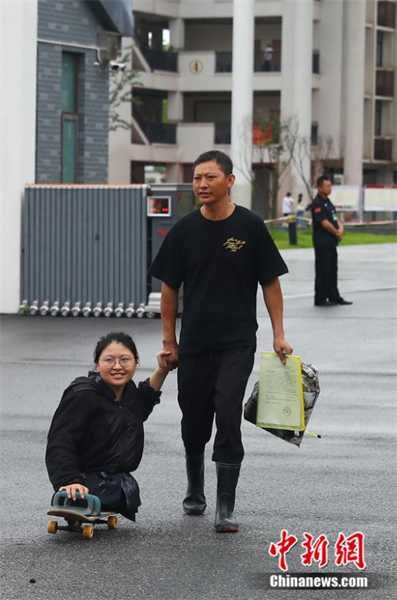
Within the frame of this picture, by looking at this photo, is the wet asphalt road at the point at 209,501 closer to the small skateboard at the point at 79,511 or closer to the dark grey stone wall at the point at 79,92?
the small skateboard at the point at 79,511

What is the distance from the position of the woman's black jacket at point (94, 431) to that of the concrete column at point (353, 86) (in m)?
68.9

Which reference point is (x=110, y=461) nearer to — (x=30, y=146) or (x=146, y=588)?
(x=146, y=588)

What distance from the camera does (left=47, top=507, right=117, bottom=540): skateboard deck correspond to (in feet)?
23.2

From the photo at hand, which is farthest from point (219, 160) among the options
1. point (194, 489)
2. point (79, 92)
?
point (79, 92)

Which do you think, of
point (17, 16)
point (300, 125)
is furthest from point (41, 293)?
point (300, 125)

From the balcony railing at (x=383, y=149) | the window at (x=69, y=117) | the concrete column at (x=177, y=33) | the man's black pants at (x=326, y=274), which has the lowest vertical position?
the man's black pants at (x=326, y=274)

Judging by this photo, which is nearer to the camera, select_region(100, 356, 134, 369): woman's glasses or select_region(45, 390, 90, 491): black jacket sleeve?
select_region(45, 390, 90, 491): black jacket sleeve

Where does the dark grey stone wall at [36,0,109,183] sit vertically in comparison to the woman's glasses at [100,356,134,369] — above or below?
above

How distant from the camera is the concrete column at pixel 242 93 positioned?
62844 millimetres

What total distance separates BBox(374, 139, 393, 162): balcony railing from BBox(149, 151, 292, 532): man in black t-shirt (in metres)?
72.5

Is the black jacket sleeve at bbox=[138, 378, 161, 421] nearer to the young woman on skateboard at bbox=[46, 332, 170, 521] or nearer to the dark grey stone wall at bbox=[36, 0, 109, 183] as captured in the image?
the young woman on skateboard at bbox=[46, 332, 170, 521]

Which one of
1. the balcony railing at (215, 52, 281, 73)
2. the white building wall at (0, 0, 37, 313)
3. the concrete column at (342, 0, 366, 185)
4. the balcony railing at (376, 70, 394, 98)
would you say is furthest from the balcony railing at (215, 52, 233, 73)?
the white building wall at (0, 0, 37, 313)

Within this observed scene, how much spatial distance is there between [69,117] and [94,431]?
58.4 ft

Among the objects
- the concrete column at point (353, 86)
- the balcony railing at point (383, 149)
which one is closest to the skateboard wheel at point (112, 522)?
the concrete column at point (353, 86)
